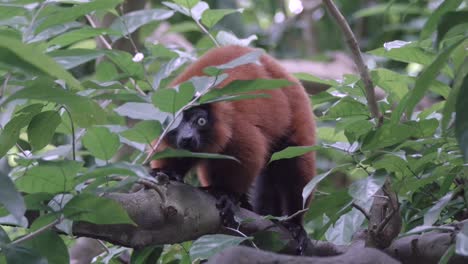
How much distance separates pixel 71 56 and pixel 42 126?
0.26 metres

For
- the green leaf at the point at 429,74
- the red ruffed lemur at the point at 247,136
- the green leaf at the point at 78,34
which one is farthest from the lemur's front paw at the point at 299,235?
the green leaf at the point at 429,74

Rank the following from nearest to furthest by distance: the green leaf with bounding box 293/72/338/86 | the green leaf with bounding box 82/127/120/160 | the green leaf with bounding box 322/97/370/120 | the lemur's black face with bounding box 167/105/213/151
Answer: the green leaf with bounding box 82/127/120/160 < the green leaf with bounding box 322/97/370/120 < the green leaf with bounding box 293/72/338/86 < the lemur's black face with bounding box 167/105/213/151

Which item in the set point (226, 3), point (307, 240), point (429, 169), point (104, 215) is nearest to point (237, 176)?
point (307, 240)

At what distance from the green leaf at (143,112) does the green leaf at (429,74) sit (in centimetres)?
77

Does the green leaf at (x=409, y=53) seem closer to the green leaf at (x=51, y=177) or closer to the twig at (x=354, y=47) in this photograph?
the twig at (x=354, y=47)

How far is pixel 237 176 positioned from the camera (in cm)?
333

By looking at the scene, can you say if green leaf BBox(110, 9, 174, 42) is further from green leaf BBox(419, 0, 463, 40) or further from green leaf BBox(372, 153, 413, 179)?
green leaf BBox(419, 0, 463, 40)

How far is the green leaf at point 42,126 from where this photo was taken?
242 centimetres

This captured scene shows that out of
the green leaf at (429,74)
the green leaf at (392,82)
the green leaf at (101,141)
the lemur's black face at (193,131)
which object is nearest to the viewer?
the green leaf at (429,74)

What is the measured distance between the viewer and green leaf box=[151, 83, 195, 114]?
7.25ft

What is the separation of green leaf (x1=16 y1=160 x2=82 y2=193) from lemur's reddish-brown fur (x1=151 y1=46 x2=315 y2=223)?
4.29 feet

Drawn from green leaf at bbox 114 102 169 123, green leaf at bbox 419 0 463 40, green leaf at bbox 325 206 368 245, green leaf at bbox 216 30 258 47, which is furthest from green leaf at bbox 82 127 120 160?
green leaf at bbox 216 30 258 47

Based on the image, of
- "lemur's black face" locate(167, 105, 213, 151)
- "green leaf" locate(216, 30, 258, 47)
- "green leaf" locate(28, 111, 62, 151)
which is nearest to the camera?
"green leaf" locate(28, 111, 62, 151)

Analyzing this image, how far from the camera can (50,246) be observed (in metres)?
2.21
